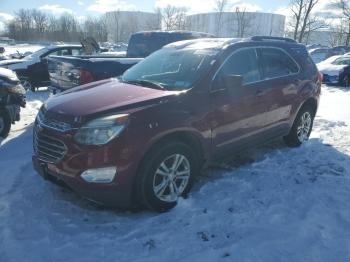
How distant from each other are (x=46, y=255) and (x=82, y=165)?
2.72ft

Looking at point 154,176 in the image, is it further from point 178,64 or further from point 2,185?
point 2,185

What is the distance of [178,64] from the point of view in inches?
179

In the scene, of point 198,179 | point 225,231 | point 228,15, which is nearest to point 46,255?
point 225,231

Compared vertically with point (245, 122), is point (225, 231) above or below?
below

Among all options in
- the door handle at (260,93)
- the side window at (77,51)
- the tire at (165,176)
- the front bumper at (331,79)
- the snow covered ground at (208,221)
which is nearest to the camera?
the snow covered ground at (208,221)

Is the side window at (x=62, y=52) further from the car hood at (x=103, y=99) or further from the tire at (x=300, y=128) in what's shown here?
the tire at (x=300, y=128)

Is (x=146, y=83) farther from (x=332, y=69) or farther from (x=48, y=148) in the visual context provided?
(x=332, y=69)

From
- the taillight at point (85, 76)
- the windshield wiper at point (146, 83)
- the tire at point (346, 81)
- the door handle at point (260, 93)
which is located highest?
the windshield wiper at point (146, 83)

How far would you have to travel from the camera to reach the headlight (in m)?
3.30

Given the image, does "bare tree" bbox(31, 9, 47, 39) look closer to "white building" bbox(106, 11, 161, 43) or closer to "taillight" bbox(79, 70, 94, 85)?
"white building" bbox(106, 11, 161, 43)

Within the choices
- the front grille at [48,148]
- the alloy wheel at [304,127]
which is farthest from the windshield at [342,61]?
the front grille at [48,148]

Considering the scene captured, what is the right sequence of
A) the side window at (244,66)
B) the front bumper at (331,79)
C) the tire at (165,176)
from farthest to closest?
1. the front bumper at (331,79)
2. the side window at (244,66)
3. the tire at (165,176)

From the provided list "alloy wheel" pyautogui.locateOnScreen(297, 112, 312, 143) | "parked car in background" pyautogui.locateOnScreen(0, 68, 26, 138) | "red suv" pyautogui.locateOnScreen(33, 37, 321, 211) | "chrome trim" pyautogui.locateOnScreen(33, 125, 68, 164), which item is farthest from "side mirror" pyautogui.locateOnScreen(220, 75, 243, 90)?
"parked car in background" pyautogui.locateOnScreen(0, 68, 26, 138)

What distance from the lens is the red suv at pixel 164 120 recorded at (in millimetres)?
3344
